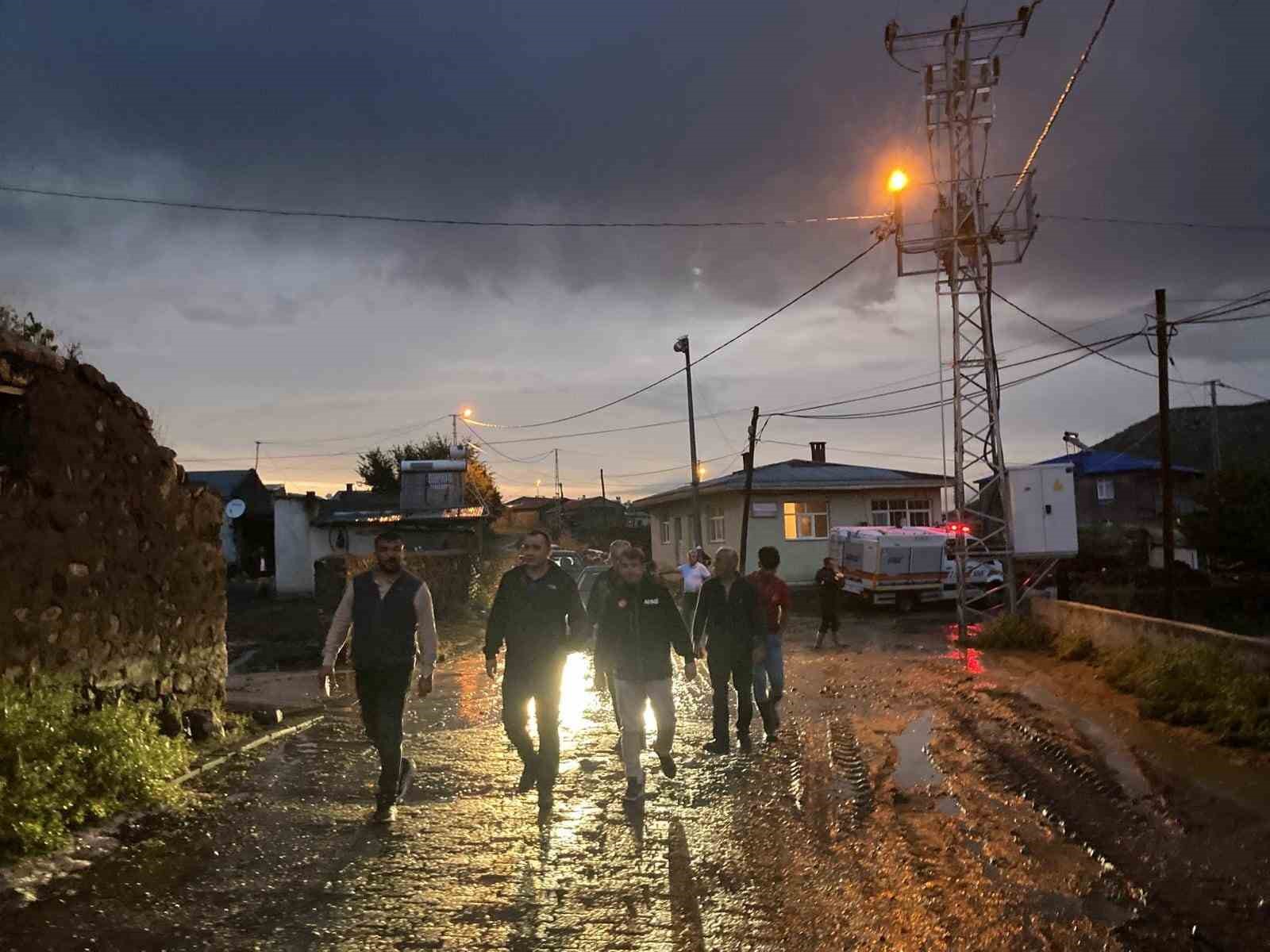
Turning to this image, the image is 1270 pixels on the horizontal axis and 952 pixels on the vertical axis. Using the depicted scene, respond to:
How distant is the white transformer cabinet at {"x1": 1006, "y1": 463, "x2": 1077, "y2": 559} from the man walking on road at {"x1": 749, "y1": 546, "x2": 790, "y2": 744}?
33.1 ft

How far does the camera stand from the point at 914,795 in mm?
7637

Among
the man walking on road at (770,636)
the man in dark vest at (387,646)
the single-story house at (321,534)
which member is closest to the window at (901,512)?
the single-story house at (321,534)

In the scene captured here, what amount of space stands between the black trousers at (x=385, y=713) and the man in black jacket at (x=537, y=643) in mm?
654

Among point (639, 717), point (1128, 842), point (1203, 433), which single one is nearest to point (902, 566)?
point (639, 717)

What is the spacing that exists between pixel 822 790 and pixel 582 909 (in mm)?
3037

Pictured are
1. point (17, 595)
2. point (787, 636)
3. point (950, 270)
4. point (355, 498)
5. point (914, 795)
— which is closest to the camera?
point (17, 595)

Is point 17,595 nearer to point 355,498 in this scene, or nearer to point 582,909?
point 582,909

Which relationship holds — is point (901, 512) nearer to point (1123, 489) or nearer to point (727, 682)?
point (1123, 489)

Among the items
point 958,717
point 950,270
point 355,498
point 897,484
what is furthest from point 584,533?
point 958,717

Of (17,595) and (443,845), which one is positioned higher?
(17,595)

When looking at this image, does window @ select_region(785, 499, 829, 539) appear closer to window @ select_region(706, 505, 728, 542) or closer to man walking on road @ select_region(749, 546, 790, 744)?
window @ select_region(706, 505, 728, 542)

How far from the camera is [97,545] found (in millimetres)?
8383

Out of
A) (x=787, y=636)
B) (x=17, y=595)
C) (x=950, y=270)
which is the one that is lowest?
(x=787, y=636)

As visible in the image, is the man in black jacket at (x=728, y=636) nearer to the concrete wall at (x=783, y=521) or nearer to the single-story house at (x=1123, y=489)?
the concrete wall at (x=783, y=521)
